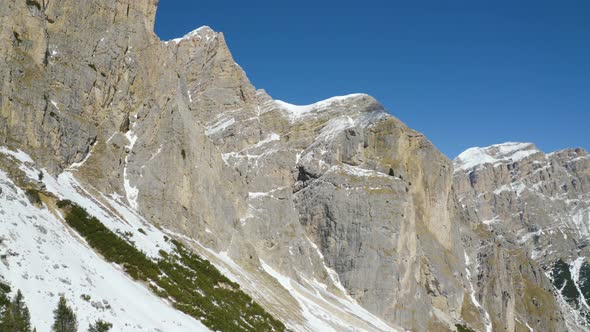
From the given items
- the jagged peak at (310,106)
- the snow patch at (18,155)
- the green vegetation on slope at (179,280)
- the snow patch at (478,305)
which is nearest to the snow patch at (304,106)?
the jagged peak at (310,106)

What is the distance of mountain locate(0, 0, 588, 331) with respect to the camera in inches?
1715

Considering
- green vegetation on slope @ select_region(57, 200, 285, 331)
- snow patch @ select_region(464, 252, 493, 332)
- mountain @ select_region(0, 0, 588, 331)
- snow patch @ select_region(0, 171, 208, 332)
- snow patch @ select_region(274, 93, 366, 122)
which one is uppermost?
snow patch @ select_region(274, 93, 366, 122)

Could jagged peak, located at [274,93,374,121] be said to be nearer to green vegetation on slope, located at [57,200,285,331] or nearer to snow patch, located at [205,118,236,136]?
snow patch, located at [205,118,236,136]

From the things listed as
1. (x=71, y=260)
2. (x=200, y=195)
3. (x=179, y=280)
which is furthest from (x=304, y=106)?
(x=71, y=260)

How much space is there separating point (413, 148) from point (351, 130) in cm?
1857

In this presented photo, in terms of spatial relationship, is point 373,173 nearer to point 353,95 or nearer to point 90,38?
point 353,95

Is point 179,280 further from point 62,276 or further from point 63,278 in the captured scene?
point 63,278

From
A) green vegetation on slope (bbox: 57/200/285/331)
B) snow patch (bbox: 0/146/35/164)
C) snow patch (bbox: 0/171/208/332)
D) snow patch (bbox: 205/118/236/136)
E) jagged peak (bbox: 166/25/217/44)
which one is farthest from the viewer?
jagged peak (bbox: 166/25/217/44)

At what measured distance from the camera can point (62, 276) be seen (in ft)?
113

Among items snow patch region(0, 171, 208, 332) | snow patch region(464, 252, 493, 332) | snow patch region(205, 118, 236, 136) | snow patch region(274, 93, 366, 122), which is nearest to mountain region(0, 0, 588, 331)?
snow patch region(0, 171, 208, 332)

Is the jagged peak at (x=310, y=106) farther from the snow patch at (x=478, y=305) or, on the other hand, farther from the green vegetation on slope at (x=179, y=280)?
the green vegetation on slope at (x=179, y=280)

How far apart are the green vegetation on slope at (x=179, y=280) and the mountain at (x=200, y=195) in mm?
221

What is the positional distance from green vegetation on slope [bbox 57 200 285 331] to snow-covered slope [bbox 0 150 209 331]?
1.58 m

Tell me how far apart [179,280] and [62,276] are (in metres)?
17.3
